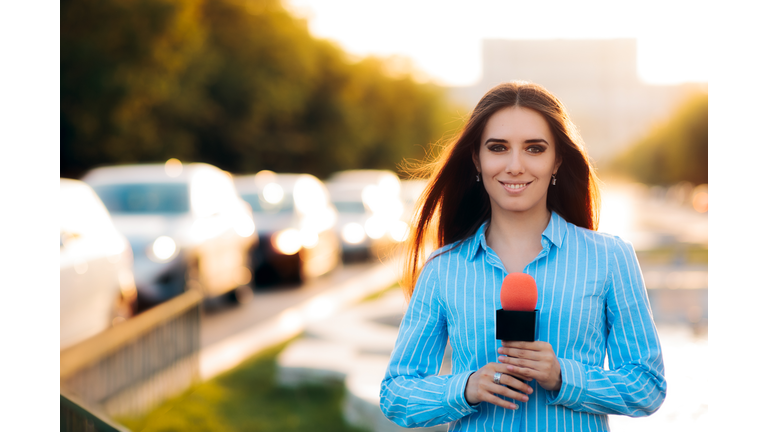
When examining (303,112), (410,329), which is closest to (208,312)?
(410,329)

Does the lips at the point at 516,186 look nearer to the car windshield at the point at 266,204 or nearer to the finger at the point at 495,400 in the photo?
the finger at the point at 495,400

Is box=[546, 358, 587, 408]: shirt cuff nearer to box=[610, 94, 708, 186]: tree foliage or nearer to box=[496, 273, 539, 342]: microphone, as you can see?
box=[496, 273, 539, 342]: microphone

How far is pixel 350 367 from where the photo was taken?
637 centimetres

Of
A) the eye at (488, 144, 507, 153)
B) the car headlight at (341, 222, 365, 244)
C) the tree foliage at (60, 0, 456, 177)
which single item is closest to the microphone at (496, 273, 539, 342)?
the eye at (488, 144, 507, 153)

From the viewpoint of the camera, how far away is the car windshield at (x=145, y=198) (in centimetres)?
968

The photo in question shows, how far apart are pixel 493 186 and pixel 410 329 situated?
0.47 m

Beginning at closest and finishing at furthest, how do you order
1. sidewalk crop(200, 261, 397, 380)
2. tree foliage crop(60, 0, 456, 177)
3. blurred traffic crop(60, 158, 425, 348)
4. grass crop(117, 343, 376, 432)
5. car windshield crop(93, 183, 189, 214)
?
grass crop(117, 343, 376, 432) < blurred traffic crop(60, 158, 425, 348) < sidewalk crop(200, 261, 397, 380) < car windshield crop(93, 183, 189, 214) < tree foliage crop(60, 0, 456, 177)

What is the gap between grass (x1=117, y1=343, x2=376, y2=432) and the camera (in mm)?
5539

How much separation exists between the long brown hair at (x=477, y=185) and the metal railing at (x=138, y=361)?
2680 millimetres

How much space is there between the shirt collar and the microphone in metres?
0.26

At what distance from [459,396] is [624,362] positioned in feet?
1.49

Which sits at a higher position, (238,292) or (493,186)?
(493,186)

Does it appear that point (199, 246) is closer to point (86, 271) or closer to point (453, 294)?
point (86, 271)

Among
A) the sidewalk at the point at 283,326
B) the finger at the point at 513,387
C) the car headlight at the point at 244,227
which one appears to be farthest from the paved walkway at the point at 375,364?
the finger at the point at 513,387
